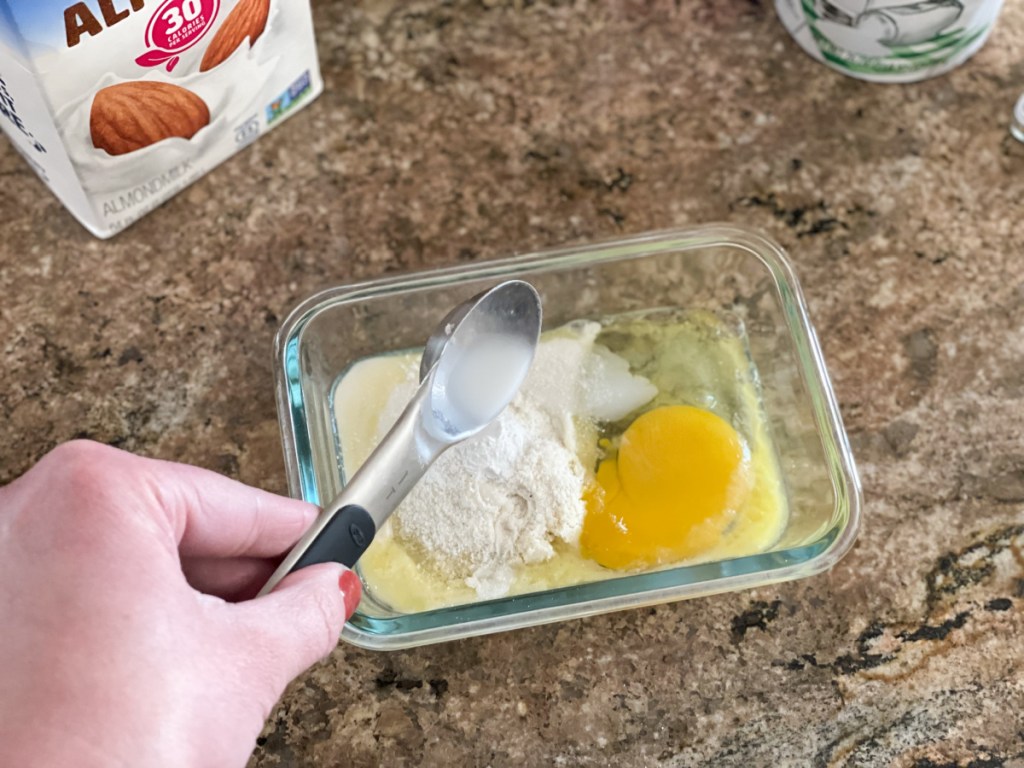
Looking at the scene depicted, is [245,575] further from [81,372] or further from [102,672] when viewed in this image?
[81,372]

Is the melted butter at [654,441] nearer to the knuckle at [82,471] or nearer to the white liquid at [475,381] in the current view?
the white liquid at [475,381]

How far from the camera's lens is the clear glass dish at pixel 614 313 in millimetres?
901

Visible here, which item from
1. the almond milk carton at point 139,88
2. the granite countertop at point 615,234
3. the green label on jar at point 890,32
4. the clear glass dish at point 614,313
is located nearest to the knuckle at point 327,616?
the clear glass dish at point 614,313

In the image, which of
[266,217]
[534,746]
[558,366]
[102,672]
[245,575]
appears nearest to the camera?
[102,672]

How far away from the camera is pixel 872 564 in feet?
3.35

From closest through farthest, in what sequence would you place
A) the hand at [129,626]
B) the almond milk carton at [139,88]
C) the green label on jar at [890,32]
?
1. the hand at [129,626]
2. the almond milk carton at [139,88]
3. the green label on jar at [890,32]

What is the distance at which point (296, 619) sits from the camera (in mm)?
729

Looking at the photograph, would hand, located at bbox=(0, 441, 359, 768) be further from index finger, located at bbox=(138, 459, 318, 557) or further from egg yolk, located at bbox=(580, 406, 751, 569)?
egg yolk, located at bbox=(580, 406, 751, 569)

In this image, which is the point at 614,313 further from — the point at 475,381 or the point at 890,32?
the point at 890,32

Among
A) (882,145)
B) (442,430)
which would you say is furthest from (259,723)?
(882,145)

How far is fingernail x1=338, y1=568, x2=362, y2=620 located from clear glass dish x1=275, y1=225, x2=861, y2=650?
89 mm

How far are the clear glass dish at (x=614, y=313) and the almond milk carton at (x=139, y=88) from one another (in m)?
0.24

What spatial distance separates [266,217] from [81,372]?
0.87 feet

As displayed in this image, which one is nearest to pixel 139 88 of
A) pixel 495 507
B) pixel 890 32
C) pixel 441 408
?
pixel 441 408
